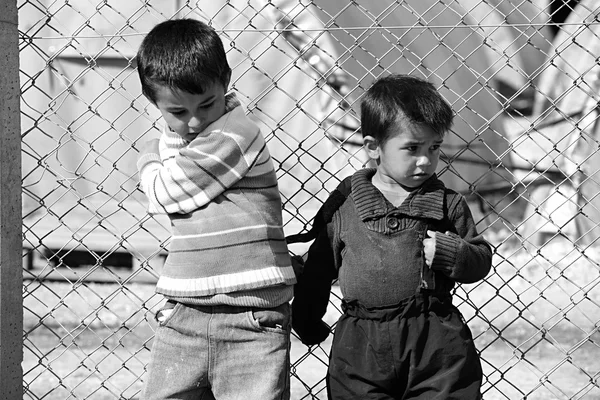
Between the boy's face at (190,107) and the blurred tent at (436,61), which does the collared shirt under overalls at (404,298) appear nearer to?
the boy's face at (190,107)

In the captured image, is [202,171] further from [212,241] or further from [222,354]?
[222,354]

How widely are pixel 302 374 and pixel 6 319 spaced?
6.53ft

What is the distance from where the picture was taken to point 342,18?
5930 mm

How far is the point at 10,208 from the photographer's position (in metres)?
2.70

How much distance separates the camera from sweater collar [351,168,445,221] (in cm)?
236

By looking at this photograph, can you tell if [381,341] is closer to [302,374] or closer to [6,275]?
[6,275]

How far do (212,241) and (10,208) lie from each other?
805 mm

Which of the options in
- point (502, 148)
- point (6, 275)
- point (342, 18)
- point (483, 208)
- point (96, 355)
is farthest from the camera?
point (502, 148)

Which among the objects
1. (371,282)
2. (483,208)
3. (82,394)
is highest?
(371,282)

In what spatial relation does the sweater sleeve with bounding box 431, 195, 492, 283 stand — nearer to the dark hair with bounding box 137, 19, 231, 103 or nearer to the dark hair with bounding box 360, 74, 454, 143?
the dark hair with bounding box 360, 74, 454, 143

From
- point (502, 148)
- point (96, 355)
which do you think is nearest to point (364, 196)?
point (96, 355)

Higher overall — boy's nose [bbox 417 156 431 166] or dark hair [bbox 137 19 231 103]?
dark hair [bbox 137 19 231 103]

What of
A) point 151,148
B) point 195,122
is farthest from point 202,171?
point 151,148

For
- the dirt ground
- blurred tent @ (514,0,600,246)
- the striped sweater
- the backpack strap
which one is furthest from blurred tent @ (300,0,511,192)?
the striped sweater
